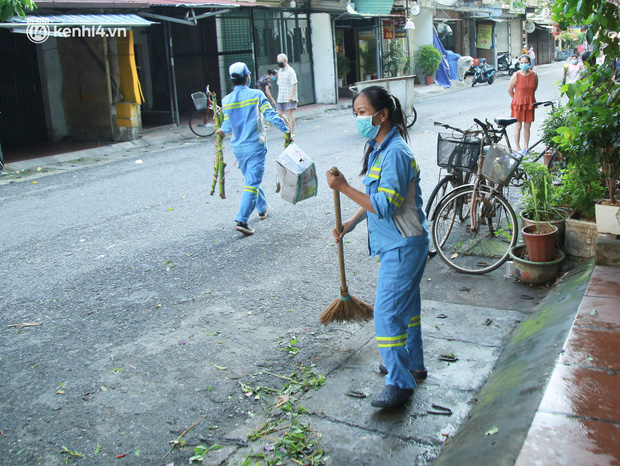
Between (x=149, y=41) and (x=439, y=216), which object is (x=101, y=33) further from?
(x=439, y=216)

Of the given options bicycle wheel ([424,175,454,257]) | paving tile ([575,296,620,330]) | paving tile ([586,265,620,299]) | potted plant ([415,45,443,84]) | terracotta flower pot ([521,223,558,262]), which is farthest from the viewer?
potted plant ([415,45,443,84])

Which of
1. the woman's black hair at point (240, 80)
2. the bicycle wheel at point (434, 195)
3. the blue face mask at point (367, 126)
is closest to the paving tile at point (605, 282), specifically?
the bicycle wheel at point (434, 195)

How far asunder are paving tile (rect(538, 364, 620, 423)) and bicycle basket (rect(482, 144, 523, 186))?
2536 millimetres

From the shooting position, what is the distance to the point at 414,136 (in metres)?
13.8

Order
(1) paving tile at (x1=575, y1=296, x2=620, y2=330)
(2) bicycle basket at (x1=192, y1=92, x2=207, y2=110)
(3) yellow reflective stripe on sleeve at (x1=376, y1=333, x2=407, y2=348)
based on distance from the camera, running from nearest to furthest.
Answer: (3) yellow reflective stripe on sleeve at (x1=376, y1=333, x2=407, y2=348) < (1) paving tile at (x1=575, y1=296, x2=620, y2=330) < (2) bicycle basket at (x1=192, y1=92, x2=207, y2=110)

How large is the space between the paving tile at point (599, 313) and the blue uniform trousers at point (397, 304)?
3.87 feet

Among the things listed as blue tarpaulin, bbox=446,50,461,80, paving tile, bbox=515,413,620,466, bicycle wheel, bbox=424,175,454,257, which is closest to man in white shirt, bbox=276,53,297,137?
bicycle wheel, bbox=424,175,454,257

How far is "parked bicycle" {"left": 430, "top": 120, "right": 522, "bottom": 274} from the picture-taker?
18.2ft

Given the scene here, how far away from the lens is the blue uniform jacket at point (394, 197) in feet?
10.8

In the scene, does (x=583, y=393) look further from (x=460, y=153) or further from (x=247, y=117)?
(x=247, y=117)

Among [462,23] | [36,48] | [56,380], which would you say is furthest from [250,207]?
[462,23]

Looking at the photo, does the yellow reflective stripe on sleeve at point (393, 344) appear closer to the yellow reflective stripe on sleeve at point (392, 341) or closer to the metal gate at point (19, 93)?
the yellow reflective stripe on sleeve at point (392, 341)

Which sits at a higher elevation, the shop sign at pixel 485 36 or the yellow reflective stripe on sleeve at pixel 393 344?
the shop sign at pixel 485 36

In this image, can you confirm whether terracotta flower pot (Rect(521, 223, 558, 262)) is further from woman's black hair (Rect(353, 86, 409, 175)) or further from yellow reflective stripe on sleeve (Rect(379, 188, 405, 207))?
yellow reflective stripe on sleeve (Rect(379, 188, 405, 207))
